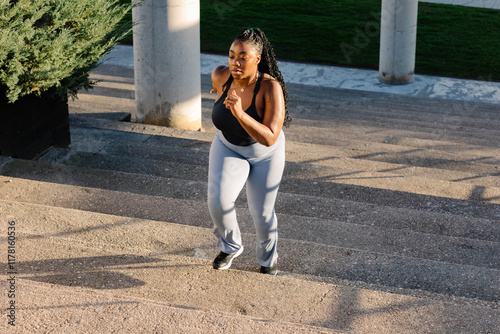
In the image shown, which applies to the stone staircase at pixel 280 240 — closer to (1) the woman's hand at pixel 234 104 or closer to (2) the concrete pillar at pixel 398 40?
(1) the woman's hand at pixel 234 104

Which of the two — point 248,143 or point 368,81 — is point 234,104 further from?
point 368,81

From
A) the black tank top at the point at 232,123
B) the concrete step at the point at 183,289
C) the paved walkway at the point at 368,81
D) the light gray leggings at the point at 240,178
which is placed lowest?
the paved walkway at the point at 368,81

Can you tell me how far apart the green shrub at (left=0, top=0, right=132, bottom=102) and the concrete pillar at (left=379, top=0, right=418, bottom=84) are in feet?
33.3

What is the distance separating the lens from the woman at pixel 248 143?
4.05 m

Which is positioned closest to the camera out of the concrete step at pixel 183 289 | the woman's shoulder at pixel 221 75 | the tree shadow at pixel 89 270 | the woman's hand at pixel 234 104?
the concrete step at pixel 183 289

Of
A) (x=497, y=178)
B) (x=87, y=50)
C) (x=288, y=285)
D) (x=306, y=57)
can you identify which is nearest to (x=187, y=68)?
(x=87, y=50)

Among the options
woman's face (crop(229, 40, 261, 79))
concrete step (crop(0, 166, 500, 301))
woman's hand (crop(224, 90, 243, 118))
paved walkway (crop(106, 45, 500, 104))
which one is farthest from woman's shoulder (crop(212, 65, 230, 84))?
paved walkway (crop(106, 45, 500, 104))

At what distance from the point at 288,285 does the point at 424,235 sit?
5.50 ft

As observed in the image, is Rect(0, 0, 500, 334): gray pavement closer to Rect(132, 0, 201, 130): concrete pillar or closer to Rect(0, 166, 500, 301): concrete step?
Rect(0, 166, 500, 301): concrete step

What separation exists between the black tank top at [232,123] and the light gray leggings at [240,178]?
45 mm

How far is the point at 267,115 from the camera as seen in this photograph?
13.3 ft

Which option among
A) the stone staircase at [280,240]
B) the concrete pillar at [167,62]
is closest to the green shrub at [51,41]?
the stone staircase at [280,240]

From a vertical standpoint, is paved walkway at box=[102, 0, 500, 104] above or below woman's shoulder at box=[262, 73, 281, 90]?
below

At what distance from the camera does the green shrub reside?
19.1 ft
